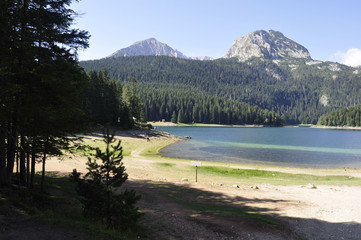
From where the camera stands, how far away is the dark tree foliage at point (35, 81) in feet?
37.6

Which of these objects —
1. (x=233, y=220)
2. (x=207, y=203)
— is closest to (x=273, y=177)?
(x=207, y=203)

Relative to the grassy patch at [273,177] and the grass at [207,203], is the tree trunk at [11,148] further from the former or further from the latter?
the grassy patch at [273,177]

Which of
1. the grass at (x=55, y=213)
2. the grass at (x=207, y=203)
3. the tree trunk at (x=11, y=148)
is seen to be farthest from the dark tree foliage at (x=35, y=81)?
the grass at (x=207, y=203)

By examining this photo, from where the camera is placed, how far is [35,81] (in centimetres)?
1232

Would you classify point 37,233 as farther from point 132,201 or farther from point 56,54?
point 56,54

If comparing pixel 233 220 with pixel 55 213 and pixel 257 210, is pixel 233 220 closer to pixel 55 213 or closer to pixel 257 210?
pixel 257 210

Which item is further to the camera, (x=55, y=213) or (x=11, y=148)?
(x=11, y=148)

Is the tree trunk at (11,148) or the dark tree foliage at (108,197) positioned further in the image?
the tree trunk at (11,148)

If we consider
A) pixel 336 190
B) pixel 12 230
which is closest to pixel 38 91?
pixel 12 230

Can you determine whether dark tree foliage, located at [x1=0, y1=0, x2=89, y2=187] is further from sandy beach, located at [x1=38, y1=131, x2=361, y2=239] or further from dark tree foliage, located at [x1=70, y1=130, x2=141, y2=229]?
sandy beach, located at [x1=38, y1=131, x2=361, y2=239]

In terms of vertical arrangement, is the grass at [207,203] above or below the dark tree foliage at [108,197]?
below

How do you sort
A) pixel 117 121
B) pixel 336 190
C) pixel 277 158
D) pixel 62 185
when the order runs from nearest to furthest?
1. pixel 62 185
2. pixel 336 190
3. pixel 277 158
4. pixel 117 121

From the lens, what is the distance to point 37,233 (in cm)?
832

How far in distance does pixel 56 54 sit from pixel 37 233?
984 centimetres
